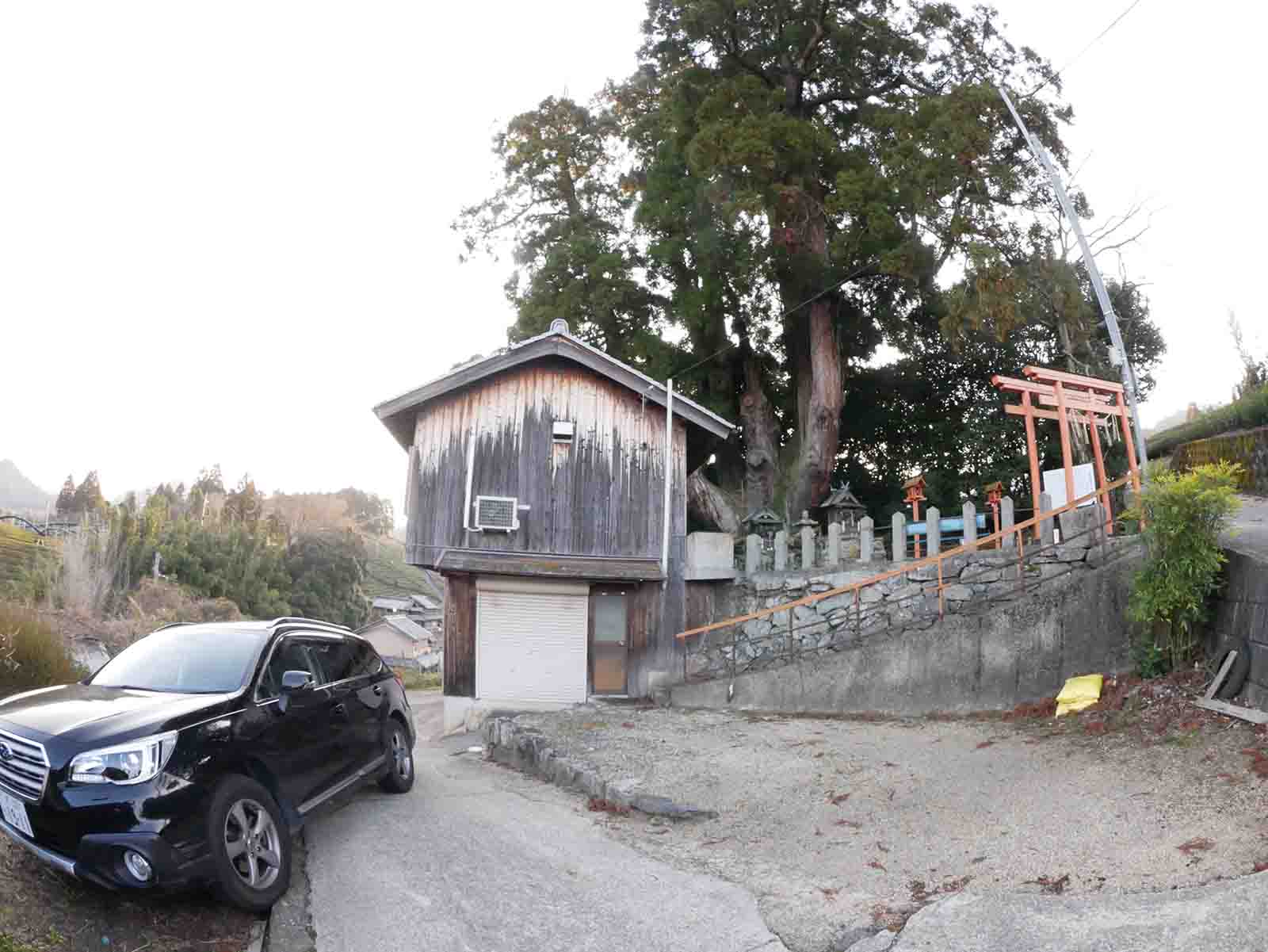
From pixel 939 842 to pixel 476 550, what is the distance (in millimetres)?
11280

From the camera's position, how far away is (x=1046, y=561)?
1206 cm

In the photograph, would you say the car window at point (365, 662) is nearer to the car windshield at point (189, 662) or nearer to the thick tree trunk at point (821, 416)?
the car windshield at point (189, 662)

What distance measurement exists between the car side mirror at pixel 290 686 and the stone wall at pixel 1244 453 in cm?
1711

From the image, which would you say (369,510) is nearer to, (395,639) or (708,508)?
(395,639)

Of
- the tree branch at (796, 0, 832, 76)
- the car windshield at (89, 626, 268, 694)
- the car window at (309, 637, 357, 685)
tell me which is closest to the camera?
the car windshield at (89, 626, 268, 694)

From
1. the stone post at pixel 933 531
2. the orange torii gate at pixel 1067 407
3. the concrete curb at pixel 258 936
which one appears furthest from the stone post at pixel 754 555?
the concrete curb at pixel 258 936

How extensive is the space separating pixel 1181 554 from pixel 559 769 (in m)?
7.13

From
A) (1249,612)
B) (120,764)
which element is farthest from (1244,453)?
(120,764)

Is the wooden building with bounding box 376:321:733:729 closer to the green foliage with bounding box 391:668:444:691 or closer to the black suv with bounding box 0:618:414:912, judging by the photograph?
the black suv with bounding box 0:618:414:912

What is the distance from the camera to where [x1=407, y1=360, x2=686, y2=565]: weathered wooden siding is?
55.3 feet

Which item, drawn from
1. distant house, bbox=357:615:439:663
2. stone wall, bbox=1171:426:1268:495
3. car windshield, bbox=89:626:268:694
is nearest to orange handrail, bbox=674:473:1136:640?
stone wall, bbox=1171:426:1268:495

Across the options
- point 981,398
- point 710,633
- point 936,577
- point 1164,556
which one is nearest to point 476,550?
point 710,633

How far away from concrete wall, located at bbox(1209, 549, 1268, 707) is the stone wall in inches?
382

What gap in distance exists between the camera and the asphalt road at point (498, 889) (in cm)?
539
